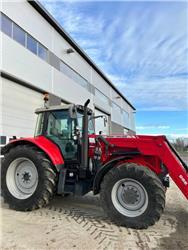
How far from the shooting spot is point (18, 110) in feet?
34.2

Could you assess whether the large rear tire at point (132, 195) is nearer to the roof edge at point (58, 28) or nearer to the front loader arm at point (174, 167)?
the front loader arm at point (174, 167)

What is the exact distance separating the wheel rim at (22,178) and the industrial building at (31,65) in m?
2.17

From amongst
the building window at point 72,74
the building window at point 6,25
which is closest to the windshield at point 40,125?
the building window at point 6,25

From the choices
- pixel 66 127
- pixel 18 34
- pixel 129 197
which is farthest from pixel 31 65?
pixel 129 197

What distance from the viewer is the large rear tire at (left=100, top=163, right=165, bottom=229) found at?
3877mm

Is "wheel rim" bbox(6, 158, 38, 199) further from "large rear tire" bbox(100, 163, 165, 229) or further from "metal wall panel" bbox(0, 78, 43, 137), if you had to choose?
"metal wall panel" bbox(0, 78, 43, 137)

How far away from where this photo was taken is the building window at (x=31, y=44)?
11.2 meters

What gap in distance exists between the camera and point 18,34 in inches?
409

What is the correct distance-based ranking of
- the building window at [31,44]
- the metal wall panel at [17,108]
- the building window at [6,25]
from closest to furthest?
the building window at [6,25] → the metal wall panel at [17,108] → the building window at [31,44]

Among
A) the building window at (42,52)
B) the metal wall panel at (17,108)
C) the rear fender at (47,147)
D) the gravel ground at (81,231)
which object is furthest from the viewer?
the building window at (42,52)

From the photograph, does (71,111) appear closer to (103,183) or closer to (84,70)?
(103,183)

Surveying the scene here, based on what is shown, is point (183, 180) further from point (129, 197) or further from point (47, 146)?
point (47, 146)

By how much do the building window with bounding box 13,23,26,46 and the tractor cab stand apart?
6.03 meters

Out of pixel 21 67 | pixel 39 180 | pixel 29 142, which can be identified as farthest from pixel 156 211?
pixel 21 67
